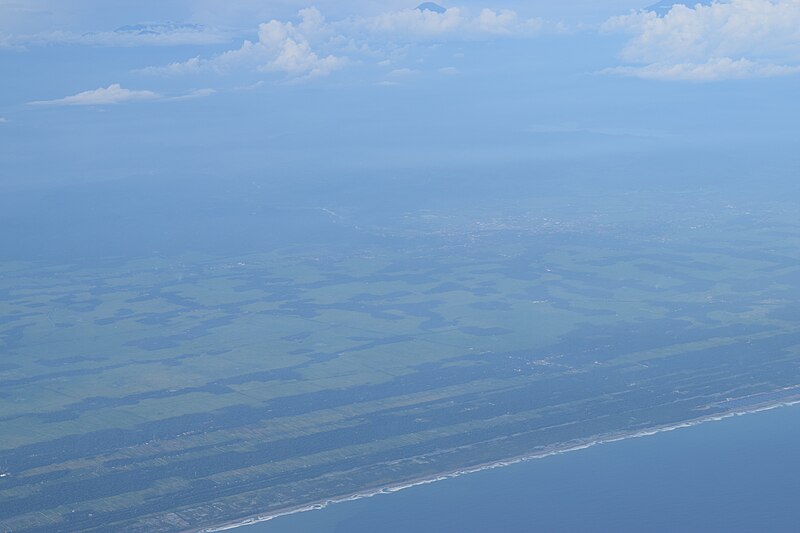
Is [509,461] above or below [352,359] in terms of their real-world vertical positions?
above

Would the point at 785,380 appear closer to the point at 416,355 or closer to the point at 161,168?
the point at 416,355

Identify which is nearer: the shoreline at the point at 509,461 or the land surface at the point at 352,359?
the shoreline at the point at 509,461

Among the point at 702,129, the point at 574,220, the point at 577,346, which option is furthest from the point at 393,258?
the point at 702,129

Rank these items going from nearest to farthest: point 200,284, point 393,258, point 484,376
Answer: point 484,376 < point 200,284 < point 393,258

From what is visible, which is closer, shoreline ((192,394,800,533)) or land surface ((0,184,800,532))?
shoreline ((192,394,800,533))
